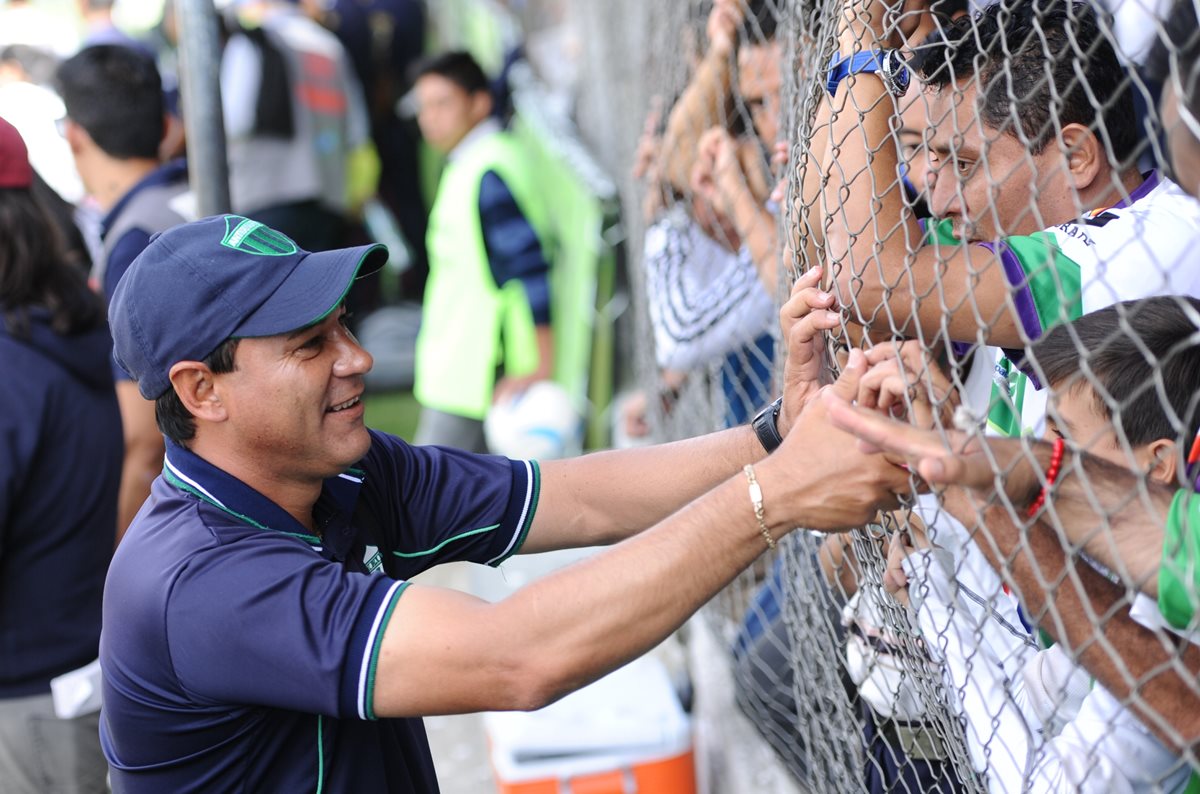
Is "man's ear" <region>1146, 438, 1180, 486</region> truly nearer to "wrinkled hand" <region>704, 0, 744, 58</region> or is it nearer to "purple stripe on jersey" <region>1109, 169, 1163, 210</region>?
"purple stripe on jersey" <region>1109, 169, 1163, 210</region>

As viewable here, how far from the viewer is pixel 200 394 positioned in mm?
1953

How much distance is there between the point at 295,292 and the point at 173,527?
389 millimetres

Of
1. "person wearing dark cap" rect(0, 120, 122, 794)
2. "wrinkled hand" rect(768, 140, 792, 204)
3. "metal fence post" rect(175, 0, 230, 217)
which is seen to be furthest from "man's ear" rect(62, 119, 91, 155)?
"wrinkled hand" rect(768, 140, 792, 204)

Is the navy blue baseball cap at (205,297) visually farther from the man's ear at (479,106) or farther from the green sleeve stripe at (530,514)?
the man's ear at (479,106)

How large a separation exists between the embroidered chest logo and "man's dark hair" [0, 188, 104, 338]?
1347mm

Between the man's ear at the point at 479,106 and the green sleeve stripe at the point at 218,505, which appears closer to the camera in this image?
the green sleeve stripe at the point at 218,505

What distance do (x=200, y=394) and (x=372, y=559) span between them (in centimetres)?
40

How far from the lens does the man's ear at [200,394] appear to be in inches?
76.0

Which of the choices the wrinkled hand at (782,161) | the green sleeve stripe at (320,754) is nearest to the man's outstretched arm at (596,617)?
the green sleeve stripe at (320,754)

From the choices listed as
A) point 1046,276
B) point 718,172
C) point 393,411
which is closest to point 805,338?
point 1046,276

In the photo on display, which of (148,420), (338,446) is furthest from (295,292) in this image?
(148,420)

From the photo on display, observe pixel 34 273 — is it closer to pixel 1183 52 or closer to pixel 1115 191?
pixel 1115 191

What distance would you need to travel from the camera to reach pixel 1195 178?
4.27 ft

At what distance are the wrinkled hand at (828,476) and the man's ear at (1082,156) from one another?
0.50m
